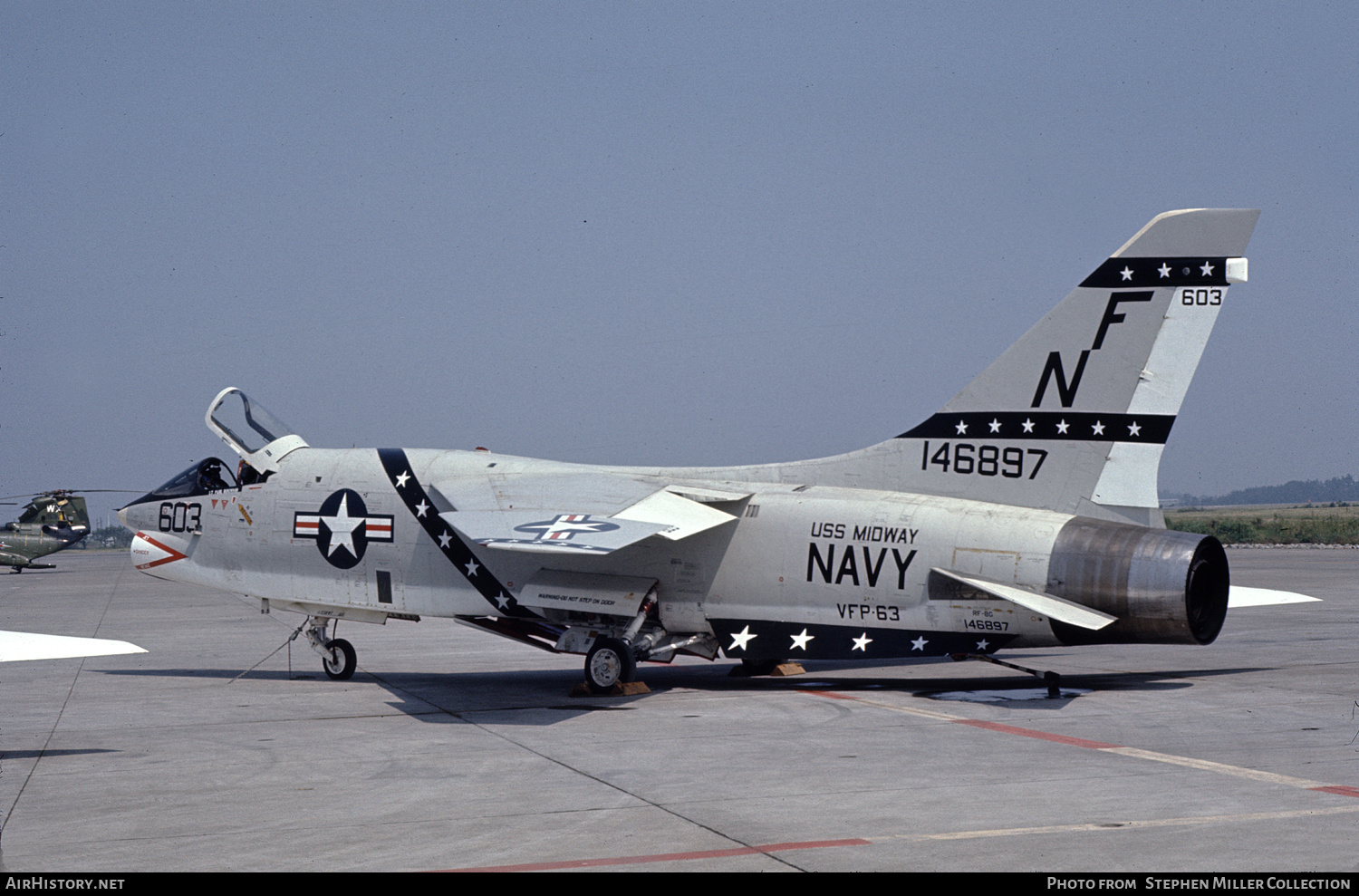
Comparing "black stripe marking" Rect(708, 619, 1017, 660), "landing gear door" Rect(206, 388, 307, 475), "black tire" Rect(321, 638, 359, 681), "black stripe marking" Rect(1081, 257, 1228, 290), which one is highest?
"black stripe marking" Rect(1081, 257, 1228, 290)

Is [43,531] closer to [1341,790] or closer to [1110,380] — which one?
[1110,380]

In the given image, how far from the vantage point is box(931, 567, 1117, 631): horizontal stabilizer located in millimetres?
12695

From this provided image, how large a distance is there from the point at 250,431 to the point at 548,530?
6110mm

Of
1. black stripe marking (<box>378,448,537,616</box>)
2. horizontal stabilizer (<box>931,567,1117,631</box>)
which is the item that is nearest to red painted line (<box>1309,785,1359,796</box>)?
horizontal stabilizer (<box>931,567,1117,631</box>)

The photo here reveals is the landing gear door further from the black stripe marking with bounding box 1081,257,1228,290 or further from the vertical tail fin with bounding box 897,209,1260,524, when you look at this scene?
the black stripe marking with bounding box 1081,257,1228,290

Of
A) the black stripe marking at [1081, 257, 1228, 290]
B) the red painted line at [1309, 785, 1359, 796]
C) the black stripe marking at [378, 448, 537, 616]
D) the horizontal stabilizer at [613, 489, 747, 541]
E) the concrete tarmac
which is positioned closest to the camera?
the concrete tarmac

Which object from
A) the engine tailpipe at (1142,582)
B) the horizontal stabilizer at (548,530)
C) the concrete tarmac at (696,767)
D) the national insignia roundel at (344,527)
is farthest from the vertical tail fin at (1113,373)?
the national insignia roundel at (344,527)

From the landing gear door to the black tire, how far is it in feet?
8.66

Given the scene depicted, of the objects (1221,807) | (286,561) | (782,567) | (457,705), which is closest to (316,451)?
(286,561)

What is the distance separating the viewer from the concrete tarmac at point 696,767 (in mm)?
7227

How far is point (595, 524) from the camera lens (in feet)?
46.3

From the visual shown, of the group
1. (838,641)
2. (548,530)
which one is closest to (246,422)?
(548,530)

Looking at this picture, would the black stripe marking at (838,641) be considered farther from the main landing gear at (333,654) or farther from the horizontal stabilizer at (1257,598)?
the main landing gear at (333,654)
